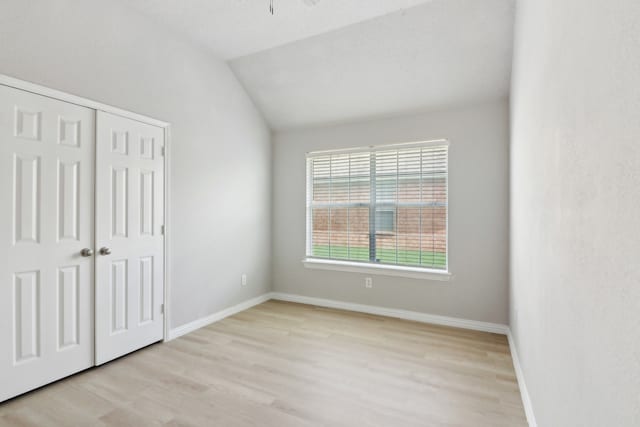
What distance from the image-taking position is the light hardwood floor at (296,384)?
2004mm

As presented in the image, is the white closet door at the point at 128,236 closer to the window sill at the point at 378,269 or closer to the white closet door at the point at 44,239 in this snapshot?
the white closet door at the point at 44,239

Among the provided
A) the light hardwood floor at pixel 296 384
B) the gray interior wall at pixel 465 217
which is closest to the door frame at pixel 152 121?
the light hardwood floor at pixel 296 384

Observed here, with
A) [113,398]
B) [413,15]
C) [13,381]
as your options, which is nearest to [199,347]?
[113,398]

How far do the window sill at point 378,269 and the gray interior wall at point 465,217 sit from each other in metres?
0.07

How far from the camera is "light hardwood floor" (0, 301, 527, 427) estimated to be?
6.57 feet

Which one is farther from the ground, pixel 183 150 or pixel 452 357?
pixel 183 150

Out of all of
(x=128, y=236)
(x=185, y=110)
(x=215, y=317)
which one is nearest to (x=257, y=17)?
(x=185, y=110)

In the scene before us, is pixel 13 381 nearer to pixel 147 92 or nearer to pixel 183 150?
pixel 183 150

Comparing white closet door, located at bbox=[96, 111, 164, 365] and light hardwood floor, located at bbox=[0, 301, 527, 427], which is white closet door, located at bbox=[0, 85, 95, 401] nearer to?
white closet door, located at bbox=[96, 111, 164, 365]

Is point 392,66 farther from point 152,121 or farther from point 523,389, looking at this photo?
point 523,389

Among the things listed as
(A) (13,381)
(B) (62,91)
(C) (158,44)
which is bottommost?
(A) (13,381)

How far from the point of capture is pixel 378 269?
397 centimetres

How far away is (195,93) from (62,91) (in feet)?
4.22

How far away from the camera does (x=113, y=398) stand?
2197mm
